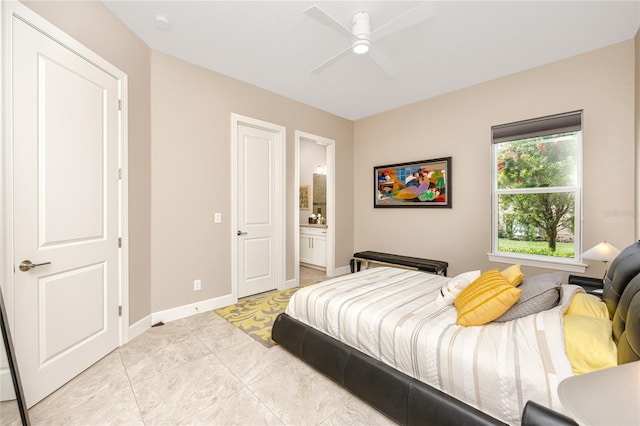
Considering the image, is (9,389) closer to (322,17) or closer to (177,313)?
(177,313)

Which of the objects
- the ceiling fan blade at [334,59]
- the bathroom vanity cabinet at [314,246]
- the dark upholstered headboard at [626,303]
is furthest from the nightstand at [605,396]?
the bathroom vanity cabinet at [314,246]

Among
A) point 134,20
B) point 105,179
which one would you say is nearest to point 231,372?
point 105,179

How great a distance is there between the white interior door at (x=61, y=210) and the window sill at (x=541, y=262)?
4.19 metres

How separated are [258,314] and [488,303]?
239 cm

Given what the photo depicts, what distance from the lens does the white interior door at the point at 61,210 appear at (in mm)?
1684

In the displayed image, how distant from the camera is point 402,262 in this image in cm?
405

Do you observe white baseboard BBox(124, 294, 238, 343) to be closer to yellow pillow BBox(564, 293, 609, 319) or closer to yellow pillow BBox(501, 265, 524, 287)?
yellow pillow BBox(501, 265, 524, 287)

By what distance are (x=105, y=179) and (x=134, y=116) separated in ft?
2.37

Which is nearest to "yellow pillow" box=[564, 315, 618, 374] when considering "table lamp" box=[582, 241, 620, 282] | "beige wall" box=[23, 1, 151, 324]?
"table lamp" box=[582, 241, 620, 282]

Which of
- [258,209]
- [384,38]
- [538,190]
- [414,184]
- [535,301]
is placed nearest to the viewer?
[535,301]

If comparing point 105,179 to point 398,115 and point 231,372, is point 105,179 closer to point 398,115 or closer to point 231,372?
point 231,372

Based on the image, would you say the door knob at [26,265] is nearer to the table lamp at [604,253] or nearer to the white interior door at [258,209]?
the white interior door at [258,209]

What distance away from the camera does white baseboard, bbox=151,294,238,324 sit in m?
2.91

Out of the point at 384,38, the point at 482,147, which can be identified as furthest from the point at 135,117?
the point at 482,147
